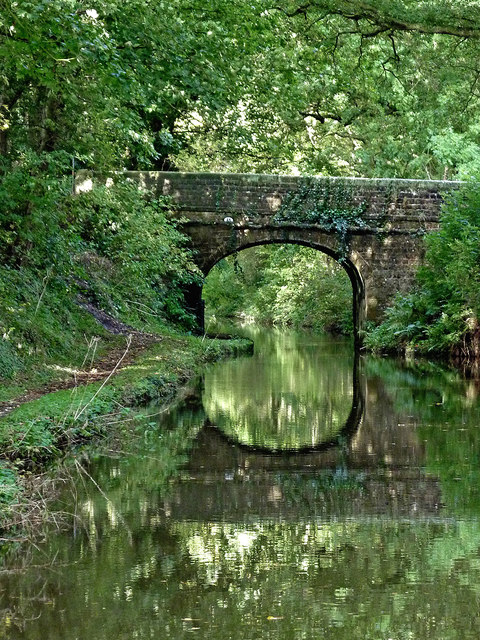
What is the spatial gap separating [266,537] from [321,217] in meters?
17.7

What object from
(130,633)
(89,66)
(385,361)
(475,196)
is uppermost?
(475,196)

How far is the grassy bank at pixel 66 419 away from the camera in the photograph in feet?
21.6

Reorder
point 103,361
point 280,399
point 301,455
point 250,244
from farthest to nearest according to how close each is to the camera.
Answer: point 250,244
point 103,361
point 280,399
point 301,455

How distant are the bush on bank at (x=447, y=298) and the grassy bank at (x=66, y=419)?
21.8 feet

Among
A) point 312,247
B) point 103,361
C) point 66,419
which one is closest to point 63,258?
point 103,361

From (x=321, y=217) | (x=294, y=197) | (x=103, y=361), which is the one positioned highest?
(x=294, y=197)

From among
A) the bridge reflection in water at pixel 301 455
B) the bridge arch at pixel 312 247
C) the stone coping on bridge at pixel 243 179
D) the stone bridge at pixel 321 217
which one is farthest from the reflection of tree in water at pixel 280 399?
the stone coping on bridge at pixel 243 179

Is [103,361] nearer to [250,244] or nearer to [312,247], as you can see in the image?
[250,244]

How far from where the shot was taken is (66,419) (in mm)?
8664

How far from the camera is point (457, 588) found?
4852 millimetres

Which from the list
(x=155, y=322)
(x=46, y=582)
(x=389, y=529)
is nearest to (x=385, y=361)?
(x=155, y=322)

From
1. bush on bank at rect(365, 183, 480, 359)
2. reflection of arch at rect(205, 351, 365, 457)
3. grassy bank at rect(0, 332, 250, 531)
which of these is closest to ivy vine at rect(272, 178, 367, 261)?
bush on bank at rect(365, 183, 480, 359)

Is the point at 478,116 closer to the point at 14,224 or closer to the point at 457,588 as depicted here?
the point at 14,224

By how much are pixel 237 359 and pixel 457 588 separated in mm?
15743
